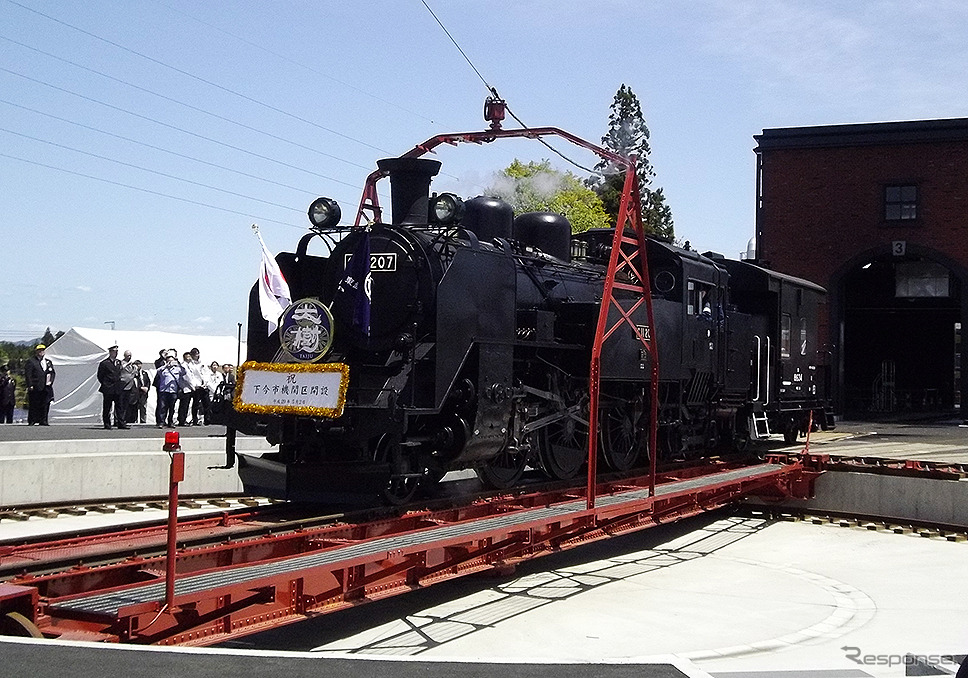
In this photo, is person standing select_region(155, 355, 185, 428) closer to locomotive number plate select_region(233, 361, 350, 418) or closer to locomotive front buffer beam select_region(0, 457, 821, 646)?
locomotive number plate select_region(233, 361, 350, 418)

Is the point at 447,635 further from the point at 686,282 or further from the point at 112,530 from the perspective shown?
the point at 686,282

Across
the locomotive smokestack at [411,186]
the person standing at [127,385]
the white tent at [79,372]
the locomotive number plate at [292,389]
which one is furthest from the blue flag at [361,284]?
the white tent at [79,372]

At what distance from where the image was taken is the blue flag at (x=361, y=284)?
33.3ft

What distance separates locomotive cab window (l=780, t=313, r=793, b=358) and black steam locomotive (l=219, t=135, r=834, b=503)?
4.05m

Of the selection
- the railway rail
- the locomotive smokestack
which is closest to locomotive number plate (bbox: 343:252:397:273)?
the locomotive smokestack

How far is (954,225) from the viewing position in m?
31.2

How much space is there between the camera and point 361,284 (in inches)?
399

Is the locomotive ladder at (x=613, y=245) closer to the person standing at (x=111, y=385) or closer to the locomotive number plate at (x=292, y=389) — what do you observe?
the locomotive number plate at (x=292, y=389)

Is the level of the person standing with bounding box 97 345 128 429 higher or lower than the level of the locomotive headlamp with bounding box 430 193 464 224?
lower

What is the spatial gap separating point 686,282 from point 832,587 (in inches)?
211

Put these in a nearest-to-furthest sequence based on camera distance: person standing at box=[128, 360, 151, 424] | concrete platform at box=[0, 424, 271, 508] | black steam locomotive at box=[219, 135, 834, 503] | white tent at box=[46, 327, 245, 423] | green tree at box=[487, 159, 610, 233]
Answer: black steam locomotive at box=[219, 135, 834, 503] < concrete platform at box=[0, 424, 271, 508] < person standing at box=[128, 360, 151, 424] < white tent at box=[46, 327, 245, 423] < green tree at box=[487, 159, 610, 233]

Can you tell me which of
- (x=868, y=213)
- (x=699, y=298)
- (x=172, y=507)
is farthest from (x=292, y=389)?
(x=868, y=213)

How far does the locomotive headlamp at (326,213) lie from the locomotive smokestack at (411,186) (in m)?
0.70

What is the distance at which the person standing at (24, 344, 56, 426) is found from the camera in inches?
823
